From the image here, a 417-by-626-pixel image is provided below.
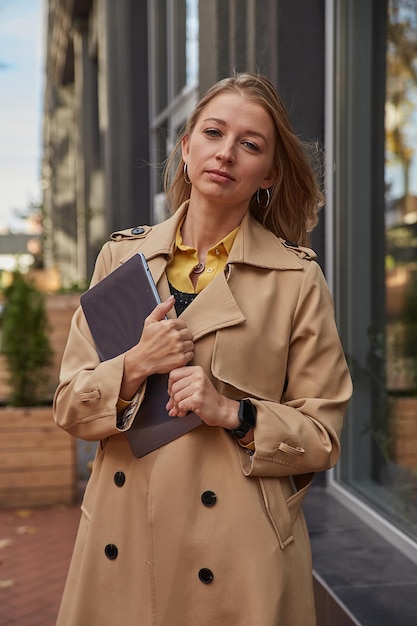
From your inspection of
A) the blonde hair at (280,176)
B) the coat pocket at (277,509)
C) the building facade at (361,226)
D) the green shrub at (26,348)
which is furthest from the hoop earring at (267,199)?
the green shrub at (26,348)

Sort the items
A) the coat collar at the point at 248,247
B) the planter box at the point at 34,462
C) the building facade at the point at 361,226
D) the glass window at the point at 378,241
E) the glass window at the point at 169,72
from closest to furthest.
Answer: the coat collar at the point at 248,247 < the building facade at the point at 361,226 < the glass window at the point at 378,241 < the planter box at the point at 34,462 < the glass window at the point at 169,72

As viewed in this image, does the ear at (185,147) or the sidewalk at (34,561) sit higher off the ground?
the ear at (185,147)

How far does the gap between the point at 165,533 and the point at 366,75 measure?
3061 millimetres

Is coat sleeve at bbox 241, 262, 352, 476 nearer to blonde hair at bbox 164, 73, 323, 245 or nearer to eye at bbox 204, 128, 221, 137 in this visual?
blonde hair at bbox 164, 73, 323, 245

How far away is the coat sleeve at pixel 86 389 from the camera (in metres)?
2.07

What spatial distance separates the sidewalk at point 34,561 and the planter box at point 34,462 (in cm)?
10

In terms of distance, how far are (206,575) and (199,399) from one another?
0.43 meters

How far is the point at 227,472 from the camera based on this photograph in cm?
210

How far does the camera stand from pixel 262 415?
6.67ft

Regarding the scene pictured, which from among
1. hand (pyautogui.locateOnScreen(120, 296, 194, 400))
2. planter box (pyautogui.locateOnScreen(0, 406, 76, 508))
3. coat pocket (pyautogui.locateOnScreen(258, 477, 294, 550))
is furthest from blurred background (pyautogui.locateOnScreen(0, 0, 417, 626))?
planter box (pyautogui.locateOnScreen(0, 406, 76, 508))

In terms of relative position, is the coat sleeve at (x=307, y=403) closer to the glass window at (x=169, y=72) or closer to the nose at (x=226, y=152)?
the nose at (x=226, y=152)

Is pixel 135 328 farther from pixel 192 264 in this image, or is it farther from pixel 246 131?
pixel 246 131

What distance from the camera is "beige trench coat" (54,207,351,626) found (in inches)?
81.5

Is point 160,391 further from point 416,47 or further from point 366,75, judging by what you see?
point 366,75
